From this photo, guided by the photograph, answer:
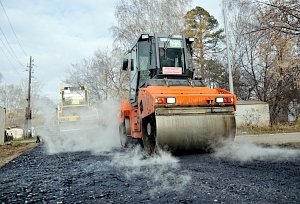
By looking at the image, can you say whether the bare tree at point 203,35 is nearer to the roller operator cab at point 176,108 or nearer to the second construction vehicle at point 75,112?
the second construction vehicle at point 75,112

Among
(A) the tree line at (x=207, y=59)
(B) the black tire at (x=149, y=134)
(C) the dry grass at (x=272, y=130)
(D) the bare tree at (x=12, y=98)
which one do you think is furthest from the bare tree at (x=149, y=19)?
(D) the bare tree at (x=12, y=98)

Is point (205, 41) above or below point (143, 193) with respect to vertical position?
above

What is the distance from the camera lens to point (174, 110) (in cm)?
675

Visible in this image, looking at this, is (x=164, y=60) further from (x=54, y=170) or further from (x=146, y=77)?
(x=54, y=170)

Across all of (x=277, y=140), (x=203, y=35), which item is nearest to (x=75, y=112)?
(x=277, y=140)

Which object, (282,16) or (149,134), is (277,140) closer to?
(282,16)

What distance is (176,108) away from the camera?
22.2 feet

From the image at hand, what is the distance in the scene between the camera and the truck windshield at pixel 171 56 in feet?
27.5

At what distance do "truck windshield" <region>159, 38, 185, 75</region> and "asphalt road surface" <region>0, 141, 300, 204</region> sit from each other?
8.24ft

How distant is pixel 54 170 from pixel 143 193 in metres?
3.12

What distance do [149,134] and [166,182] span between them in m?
2.87

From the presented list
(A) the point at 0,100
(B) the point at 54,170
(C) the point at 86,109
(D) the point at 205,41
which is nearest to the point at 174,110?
(B) the point at 54,170

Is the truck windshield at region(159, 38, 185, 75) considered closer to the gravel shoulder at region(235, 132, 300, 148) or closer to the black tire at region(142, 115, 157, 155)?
the black tire at region(142, 115, 157, 155)

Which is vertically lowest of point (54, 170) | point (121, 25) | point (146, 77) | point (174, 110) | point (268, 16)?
point (54, 170)
